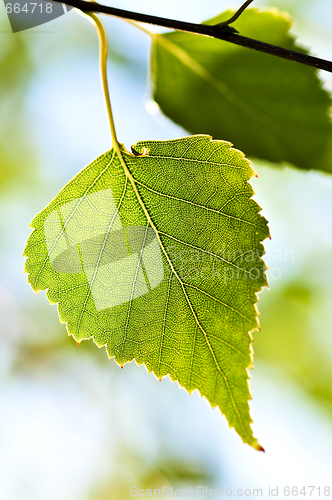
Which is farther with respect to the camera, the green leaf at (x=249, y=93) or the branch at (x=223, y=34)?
the green leaf at (x=249, y=93)

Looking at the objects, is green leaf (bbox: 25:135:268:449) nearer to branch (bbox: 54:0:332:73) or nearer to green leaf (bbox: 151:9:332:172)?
branch (bbox: 54:0:332:73)

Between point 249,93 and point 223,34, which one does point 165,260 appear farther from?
point 249,93

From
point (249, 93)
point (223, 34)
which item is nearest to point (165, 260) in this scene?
point (223, 34)

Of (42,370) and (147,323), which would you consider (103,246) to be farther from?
(42,370)

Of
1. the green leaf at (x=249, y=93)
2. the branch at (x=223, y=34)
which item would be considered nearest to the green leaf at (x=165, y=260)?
the branch at (x=223, y=34)

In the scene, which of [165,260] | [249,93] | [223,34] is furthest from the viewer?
[249,93]

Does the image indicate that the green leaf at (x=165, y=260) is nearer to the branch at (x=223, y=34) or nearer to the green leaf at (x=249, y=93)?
the branch at (x=223, y=34)
